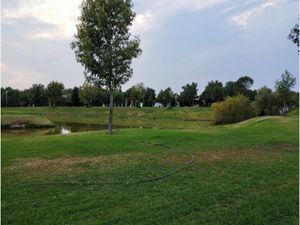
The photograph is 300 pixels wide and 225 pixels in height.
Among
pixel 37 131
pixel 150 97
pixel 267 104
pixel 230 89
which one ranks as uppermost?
pixel 230 89

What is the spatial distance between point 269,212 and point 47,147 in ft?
37.2

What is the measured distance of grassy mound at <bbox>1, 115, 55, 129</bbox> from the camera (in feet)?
141

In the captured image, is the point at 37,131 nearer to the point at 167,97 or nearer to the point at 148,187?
the point at 148,187

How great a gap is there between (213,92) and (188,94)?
1103 centimetres

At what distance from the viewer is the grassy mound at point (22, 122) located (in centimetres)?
4294

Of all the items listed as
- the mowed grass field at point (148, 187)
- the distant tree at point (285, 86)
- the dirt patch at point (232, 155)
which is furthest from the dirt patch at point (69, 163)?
the distant tree at point (285, 86)

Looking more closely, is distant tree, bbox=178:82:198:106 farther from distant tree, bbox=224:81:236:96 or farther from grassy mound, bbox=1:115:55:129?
grassy mound, bbox=1:115:55:129

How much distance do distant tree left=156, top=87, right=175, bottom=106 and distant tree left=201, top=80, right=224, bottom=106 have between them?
11.1 metres

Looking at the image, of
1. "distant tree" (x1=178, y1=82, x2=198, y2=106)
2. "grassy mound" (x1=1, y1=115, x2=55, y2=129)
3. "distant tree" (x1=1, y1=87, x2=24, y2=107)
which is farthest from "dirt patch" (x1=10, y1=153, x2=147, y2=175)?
"distant tree" (x1=1, y1=87, x2=24, y2=107)

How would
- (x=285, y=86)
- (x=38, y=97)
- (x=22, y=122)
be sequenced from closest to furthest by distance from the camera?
(x=22, y=122), (x=285, y=86), (x=38, y=97)

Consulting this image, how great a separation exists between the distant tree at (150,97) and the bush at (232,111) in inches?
2410

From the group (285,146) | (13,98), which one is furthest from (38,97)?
(285,146)

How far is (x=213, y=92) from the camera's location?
112m

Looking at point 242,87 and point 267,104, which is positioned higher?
point 242,87
